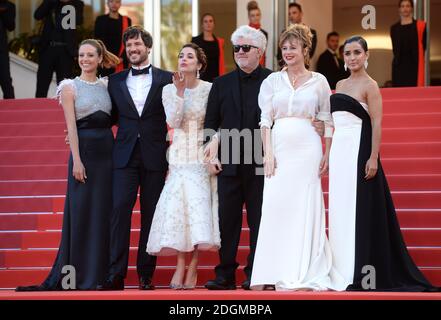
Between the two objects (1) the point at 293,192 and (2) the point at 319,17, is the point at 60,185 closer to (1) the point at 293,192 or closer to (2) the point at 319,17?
(1) the point at 293,192

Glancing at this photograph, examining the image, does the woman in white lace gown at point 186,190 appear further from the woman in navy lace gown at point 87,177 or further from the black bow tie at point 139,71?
the woman in navy lace gown at point 87,177

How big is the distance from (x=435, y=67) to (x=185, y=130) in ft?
62.7

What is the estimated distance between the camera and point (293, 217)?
9.02 metres

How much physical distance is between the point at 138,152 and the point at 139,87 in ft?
1.79

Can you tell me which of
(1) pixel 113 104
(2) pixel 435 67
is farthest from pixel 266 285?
(2) pixel 435 67

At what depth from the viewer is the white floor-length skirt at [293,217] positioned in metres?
8.88

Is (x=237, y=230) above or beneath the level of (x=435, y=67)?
beneath

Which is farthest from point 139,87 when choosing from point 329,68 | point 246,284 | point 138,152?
point 329,68

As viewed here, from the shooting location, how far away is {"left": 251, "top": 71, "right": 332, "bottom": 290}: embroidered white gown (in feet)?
29.2

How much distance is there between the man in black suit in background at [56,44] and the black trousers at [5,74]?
401 mm
